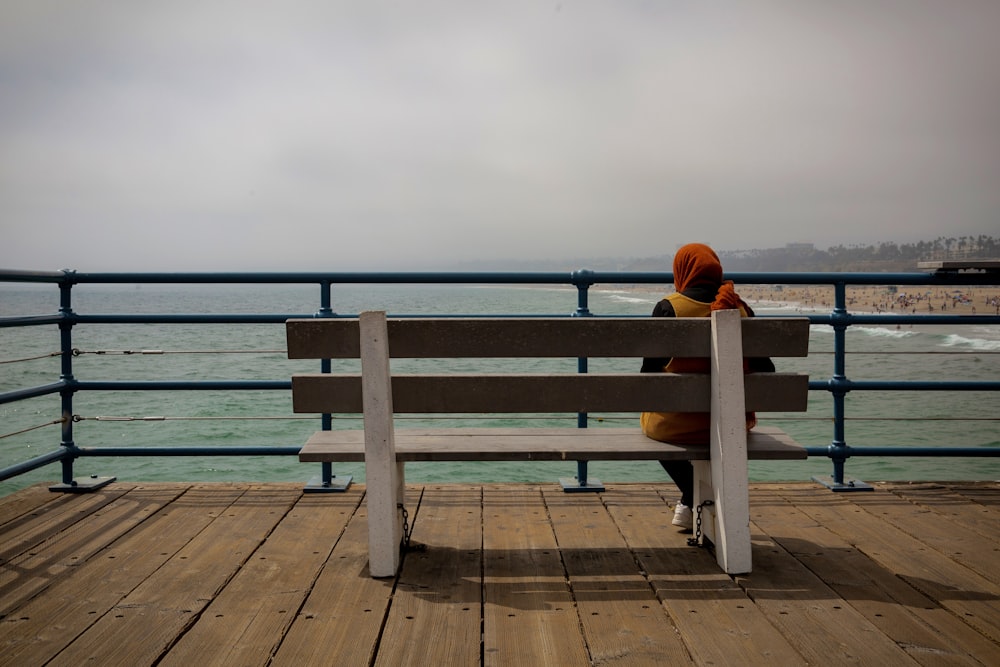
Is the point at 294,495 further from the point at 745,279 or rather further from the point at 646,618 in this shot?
the point at 745,279

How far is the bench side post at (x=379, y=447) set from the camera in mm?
3066

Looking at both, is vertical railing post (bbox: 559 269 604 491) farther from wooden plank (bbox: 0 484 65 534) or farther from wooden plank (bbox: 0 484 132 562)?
wooden plank (bbox: 0 484 65 534)

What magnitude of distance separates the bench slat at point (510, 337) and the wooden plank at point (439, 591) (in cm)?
86

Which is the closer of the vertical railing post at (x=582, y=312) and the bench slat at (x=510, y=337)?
the bench slat at (x=510, y=337)

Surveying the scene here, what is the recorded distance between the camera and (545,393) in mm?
3117

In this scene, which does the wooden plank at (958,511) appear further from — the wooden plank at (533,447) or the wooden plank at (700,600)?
the wooden plank at (700,600)

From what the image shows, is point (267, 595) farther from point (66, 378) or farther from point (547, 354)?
point (66, 378)

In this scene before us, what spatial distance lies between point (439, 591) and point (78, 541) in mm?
1747

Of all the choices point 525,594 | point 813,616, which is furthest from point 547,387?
point 813,616

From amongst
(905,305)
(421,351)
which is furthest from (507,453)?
(905,305)

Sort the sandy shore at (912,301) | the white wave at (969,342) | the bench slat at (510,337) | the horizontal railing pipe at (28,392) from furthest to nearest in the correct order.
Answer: the sandy shore at (912,301) → the white wave at (969,342) → the horizontal railing pipe at (28,392) → the bench slat at (510,337)

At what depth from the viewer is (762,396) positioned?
10.5 feet

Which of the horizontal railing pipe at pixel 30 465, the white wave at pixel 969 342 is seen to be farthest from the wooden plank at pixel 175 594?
the white wave at pixel 969 342

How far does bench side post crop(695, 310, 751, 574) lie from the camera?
311 cm
